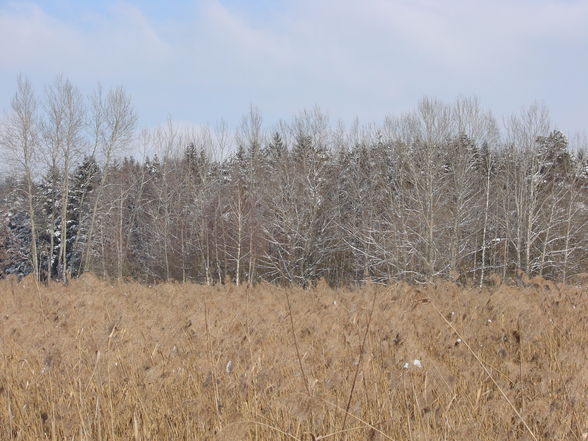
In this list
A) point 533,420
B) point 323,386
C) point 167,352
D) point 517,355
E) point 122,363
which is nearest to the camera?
point 533,420

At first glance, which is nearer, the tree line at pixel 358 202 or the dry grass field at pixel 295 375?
the dry grass field at pixel 295 375

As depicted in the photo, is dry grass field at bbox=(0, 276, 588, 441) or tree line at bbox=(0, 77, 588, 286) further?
tree line at bbox=(0, 77, 588, 286)

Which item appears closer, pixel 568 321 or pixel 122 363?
pixel 122 363

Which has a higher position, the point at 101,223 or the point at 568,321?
the point at 101,223

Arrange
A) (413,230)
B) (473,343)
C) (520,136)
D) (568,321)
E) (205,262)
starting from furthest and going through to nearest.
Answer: (205,262)
(520,136)
(413,230)
(568,321)
(473,343)

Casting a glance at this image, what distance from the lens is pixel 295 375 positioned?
2.91 metres

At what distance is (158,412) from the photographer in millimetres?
2836

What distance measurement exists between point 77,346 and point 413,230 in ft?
73.9

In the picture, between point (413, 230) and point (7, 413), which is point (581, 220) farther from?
point (7, 413)

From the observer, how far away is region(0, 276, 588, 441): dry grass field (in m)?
2.36

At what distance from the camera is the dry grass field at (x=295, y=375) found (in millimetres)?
2363

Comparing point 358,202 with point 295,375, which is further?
point 358,202

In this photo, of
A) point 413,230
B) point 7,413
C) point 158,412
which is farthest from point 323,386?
point 413,230

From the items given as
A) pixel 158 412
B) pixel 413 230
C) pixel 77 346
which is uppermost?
pixel 413 230
